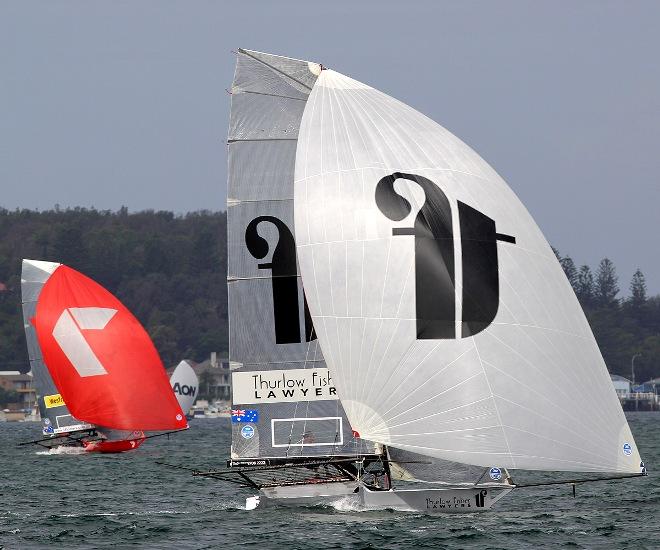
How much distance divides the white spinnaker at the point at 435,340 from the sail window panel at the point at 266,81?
158cm

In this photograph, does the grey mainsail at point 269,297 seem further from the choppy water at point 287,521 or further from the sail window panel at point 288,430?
the choppy water at point 287,521

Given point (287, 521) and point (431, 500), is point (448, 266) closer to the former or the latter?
point (431, 500)

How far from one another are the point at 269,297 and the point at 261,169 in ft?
6.72

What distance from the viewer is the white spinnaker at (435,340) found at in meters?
20.3

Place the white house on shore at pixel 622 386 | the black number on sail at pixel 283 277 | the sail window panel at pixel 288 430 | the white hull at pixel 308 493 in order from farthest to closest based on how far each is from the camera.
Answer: the white house on shore at pixel 622 386
the sail window panel at pixel 288 430
the black number on sail at pixel 283 277
the white hull at pixel 308 493

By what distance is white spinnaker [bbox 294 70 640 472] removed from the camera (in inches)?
798

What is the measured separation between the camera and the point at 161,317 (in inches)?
7682

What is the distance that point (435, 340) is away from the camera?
67.8 ft

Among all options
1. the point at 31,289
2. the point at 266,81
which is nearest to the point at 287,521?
the point at 266,81

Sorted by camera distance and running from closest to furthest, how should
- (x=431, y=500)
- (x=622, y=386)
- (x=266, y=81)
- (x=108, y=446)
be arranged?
(x=431, y=500)
(x=266, y=81)
(x=108, y=446)
(x=622, y=386)

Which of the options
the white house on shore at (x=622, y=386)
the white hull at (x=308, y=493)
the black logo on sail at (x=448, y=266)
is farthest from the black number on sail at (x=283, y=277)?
the white house on shore at (x=622, y=386)

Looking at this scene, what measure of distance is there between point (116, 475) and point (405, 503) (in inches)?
681

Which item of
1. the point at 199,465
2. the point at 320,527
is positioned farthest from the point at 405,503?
the point at 199,465

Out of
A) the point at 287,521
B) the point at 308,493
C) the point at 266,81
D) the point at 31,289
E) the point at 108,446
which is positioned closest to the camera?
the point at 287,521
